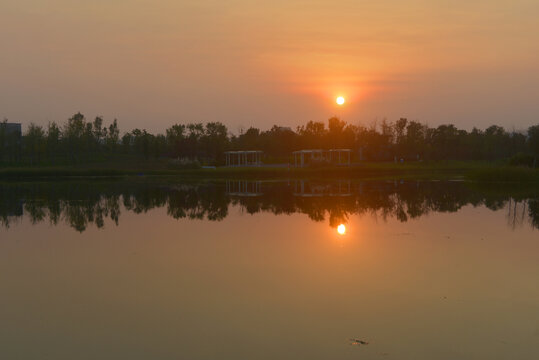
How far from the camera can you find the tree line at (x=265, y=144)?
73.1m

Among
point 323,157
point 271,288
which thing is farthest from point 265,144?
point 271,288

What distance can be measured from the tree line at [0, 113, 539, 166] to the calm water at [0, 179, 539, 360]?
5629cm

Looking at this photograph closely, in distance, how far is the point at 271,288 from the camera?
901cm

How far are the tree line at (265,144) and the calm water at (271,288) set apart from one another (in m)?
56.3

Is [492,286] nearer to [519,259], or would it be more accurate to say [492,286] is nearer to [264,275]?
[519,259]

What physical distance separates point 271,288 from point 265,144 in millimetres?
73986

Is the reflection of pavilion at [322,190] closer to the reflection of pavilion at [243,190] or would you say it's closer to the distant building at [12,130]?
the reflection of pavilion at [243,190]

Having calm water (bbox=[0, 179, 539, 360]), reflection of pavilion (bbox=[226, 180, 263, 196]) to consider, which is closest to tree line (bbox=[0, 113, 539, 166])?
reflection of pavilion (bbox=[226, 180, 263, 196])

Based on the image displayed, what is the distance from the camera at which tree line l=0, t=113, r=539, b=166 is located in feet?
240

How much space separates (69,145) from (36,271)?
70.4 meters

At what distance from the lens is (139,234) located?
608 inches

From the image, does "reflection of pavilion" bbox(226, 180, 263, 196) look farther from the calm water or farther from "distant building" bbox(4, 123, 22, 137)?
"distant building" bbox(4, 123, 22, 137)

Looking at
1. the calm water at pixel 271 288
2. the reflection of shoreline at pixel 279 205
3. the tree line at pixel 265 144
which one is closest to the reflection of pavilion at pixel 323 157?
the tree line at pixel 265 144

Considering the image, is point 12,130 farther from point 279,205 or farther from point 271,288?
point 271,288
